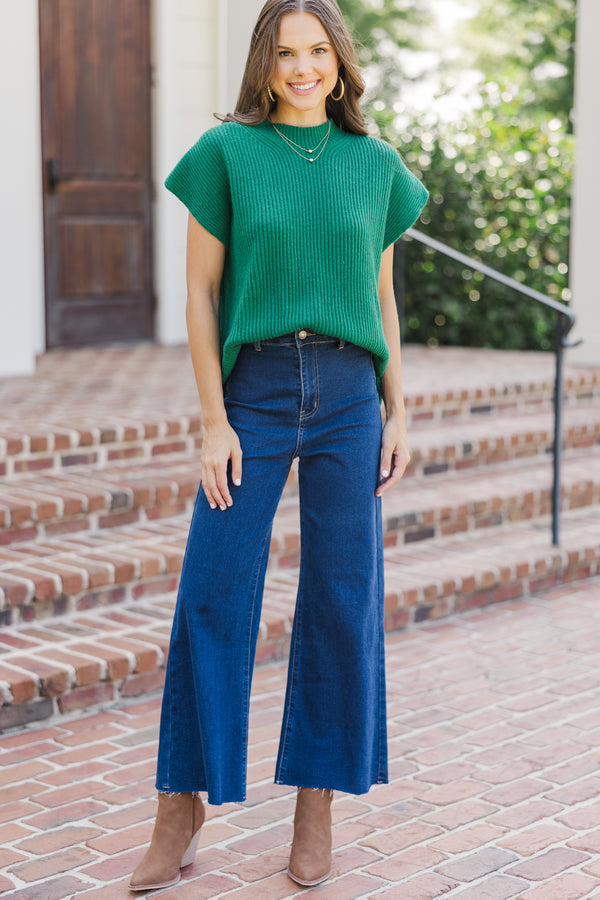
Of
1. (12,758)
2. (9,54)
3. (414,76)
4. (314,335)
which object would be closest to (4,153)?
(9,54)

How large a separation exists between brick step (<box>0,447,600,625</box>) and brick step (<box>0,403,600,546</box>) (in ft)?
0.13

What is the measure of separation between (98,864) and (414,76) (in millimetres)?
20744

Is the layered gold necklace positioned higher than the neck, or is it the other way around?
the neck

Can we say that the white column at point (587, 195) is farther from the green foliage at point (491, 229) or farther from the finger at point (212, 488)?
the finger at point (212, 488)

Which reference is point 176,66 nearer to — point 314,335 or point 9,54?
point 9,54

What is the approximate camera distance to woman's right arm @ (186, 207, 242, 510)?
2.24 meters

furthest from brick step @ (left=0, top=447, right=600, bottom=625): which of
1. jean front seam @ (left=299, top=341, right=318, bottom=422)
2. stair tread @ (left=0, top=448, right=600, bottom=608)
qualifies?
jean front seam @ (left=299, top=341, right=318, bottom=422)

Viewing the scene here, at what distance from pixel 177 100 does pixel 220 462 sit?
5.76m

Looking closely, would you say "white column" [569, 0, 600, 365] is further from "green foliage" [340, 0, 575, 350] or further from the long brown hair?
the long brown hair

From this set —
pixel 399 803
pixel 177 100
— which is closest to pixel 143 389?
pixel 177 100

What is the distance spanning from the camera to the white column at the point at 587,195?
24.3ft

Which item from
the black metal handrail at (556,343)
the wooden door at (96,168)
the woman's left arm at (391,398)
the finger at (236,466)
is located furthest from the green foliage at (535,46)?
the finger at (236,466)

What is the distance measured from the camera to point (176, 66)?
24.5ft

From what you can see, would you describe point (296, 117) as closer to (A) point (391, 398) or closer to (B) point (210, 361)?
(B) point (210, 361)
